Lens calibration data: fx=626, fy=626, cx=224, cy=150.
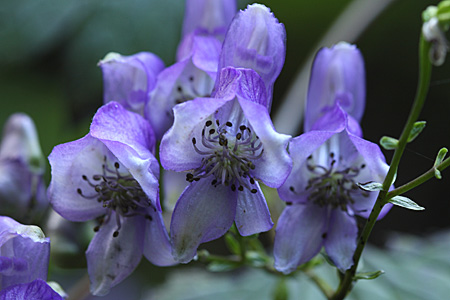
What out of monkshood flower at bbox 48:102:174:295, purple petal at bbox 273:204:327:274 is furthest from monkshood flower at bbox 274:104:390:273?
monkshood flower at bbox 48:102:174:295

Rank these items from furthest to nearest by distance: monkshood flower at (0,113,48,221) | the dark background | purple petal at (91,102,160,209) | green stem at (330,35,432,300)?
the dark background, monkshood flower at (0,113,48,221), purple petal at (91,102,160,209), green stem at (330,35,432,300)

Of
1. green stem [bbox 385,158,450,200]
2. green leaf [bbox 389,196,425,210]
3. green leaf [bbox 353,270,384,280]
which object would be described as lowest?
green leaf [bbox 353,270,384,280]

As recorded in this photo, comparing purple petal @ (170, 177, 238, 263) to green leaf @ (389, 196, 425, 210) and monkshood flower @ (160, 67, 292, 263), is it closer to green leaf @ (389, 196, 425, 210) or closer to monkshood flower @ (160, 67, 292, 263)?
monkshood flower @ (160, 67, 292, 263)

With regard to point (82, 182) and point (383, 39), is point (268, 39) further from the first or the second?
point (383, 39)

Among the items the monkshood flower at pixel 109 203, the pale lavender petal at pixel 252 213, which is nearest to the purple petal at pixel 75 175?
the monkshood flower at pixel 109 203

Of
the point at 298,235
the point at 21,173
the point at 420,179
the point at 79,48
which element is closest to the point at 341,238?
the point at 298,235

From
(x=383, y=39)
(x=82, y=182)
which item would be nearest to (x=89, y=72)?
(x=82, y=182)

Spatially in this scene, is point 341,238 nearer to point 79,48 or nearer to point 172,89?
point 172,89
